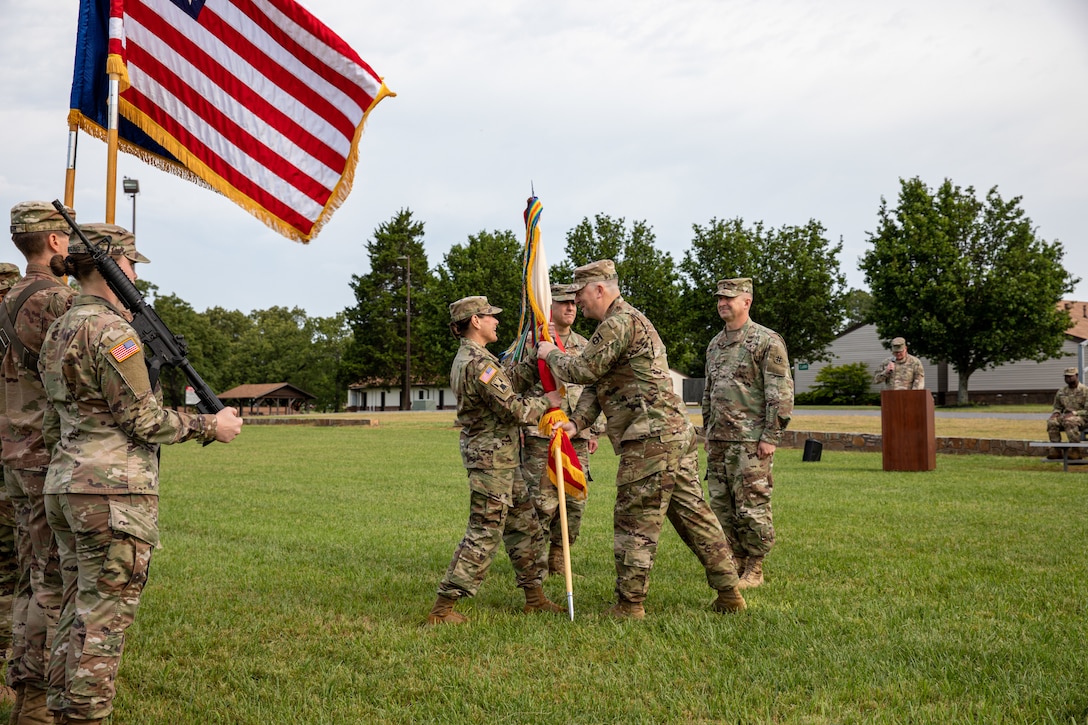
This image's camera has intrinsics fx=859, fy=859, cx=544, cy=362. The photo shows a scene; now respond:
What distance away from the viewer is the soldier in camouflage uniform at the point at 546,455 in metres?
7.05

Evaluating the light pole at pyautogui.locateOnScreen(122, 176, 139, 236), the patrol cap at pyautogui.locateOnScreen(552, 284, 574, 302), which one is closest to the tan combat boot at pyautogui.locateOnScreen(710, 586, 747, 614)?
the patrol cap at pyautogui.locateOnScreen(552, 284, 574, 302)

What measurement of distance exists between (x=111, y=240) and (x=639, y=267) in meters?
55.9

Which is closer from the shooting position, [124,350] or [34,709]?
[124,350]

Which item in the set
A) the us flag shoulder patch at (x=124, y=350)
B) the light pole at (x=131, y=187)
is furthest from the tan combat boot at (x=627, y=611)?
the light pole at (x=131, y=187)

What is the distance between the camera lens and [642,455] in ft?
19.4

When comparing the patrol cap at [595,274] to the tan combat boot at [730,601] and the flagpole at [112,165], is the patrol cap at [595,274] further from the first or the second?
the flagpole at [112,165]

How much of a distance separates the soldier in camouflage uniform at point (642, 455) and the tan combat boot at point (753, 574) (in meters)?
0.84

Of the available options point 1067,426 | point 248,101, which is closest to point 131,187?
point 248,101

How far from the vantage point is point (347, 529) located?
32.6ft

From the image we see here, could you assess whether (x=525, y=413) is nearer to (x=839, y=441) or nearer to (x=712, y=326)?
(x=839, y=441)

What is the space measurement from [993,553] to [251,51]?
26.2 ft

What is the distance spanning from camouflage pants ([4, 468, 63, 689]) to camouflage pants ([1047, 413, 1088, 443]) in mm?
19465

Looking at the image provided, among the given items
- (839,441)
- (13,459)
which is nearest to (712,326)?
(839,441)

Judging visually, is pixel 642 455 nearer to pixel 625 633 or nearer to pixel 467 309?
pixel 625 633
